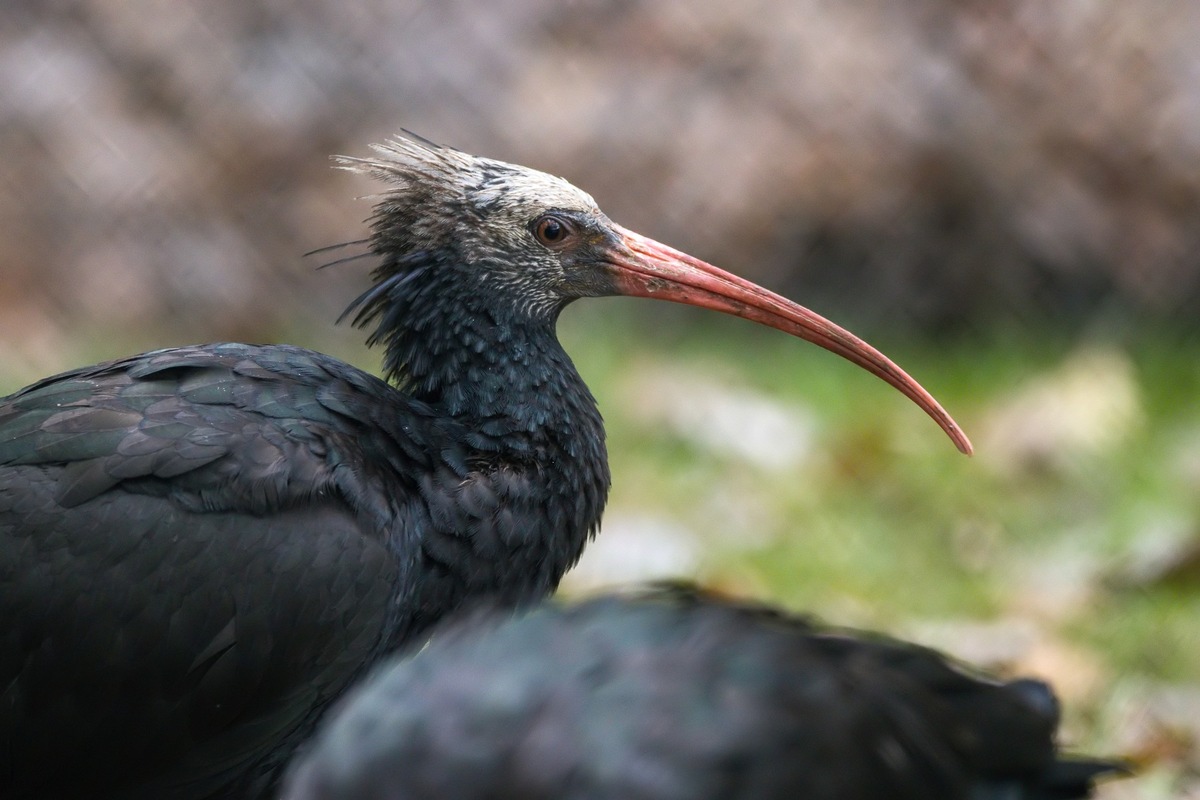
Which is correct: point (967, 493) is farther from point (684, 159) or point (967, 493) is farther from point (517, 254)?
point (517, 254)

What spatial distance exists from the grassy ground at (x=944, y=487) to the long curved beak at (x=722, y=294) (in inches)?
36.2

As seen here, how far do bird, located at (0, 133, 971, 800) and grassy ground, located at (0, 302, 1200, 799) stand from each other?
150 centimetres

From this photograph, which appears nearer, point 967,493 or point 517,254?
point 517,254

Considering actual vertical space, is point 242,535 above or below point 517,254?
below

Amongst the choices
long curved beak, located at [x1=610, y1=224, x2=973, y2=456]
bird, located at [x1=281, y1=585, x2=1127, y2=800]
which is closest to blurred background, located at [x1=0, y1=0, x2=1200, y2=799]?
long curved beak, located at [x1=610, y1=224, x2=973, y2=456]

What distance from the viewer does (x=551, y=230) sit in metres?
3.76

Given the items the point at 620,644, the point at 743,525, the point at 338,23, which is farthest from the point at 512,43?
the point at 620,644

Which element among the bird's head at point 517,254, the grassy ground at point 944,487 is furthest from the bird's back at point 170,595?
the grassy ground at point 944,487

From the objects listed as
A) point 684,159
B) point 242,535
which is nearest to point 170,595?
point 242,535

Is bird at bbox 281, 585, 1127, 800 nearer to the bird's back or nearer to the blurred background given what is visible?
the bird's back

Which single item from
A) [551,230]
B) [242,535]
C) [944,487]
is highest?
[944,487]

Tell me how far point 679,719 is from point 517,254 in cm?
174

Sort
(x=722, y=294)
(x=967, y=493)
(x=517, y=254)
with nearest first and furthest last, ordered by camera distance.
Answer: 1. (x=517, y=254)
2. (x=722, y=294)
3. (x=967, y=493)


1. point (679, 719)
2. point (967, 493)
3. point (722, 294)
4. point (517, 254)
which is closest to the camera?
point (679, 719)
